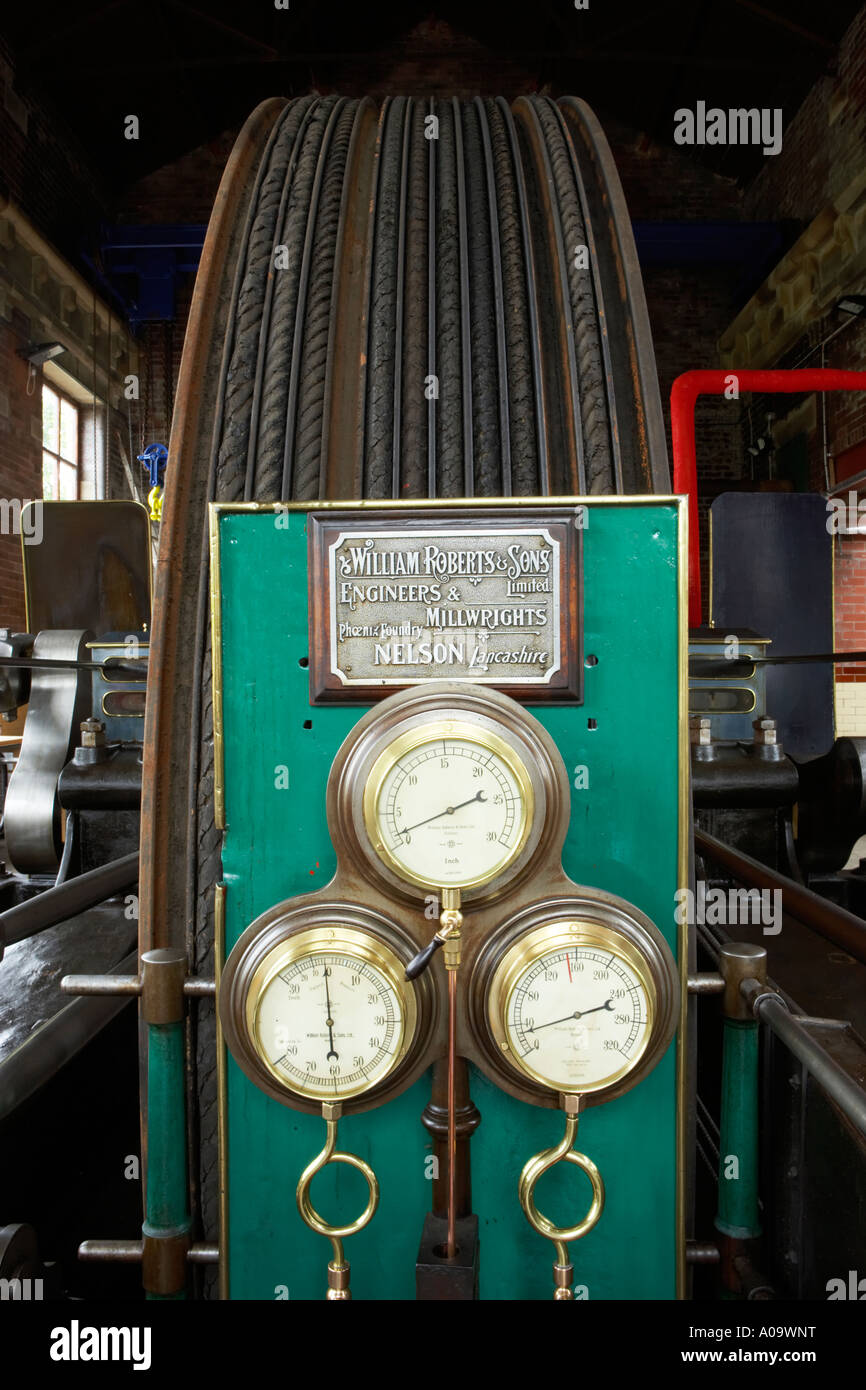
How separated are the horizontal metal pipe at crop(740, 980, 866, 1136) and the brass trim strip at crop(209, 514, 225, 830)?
717 mm

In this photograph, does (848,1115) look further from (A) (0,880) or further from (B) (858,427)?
(B) (858,427)

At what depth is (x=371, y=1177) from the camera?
3.15 ft

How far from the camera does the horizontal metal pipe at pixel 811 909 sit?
1.21 meters

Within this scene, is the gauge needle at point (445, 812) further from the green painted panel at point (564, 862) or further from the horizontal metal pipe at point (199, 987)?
the horizontal metal pipe at point (199, 987)

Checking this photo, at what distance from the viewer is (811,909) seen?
134cm

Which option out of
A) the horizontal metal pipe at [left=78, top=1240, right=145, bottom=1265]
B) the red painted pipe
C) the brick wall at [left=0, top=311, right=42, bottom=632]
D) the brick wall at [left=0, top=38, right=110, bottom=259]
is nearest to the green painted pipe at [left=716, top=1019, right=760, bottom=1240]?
the horizontal metal pipe at [left=78, top=1240, right=145, bottom=1265]

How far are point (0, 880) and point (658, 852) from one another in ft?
7.10

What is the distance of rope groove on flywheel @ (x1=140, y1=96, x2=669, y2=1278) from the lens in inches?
49.7

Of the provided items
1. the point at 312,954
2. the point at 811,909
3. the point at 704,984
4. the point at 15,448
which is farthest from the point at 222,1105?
the point at 15,448

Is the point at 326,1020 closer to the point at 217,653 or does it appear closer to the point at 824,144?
the point at 217,653

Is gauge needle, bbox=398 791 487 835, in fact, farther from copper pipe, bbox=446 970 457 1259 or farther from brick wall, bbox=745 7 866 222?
brick wall, bbox=745 7 866 222

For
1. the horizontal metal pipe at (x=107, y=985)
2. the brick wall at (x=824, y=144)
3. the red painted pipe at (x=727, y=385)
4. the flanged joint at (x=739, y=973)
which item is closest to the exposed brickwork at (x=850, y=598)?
the red painted pipe at (x=727, y=385)

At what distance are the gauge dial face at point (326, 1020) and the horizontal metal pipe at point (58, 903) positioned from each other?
1.16 feet

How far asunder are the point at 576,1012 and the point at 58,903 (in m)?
0.82
